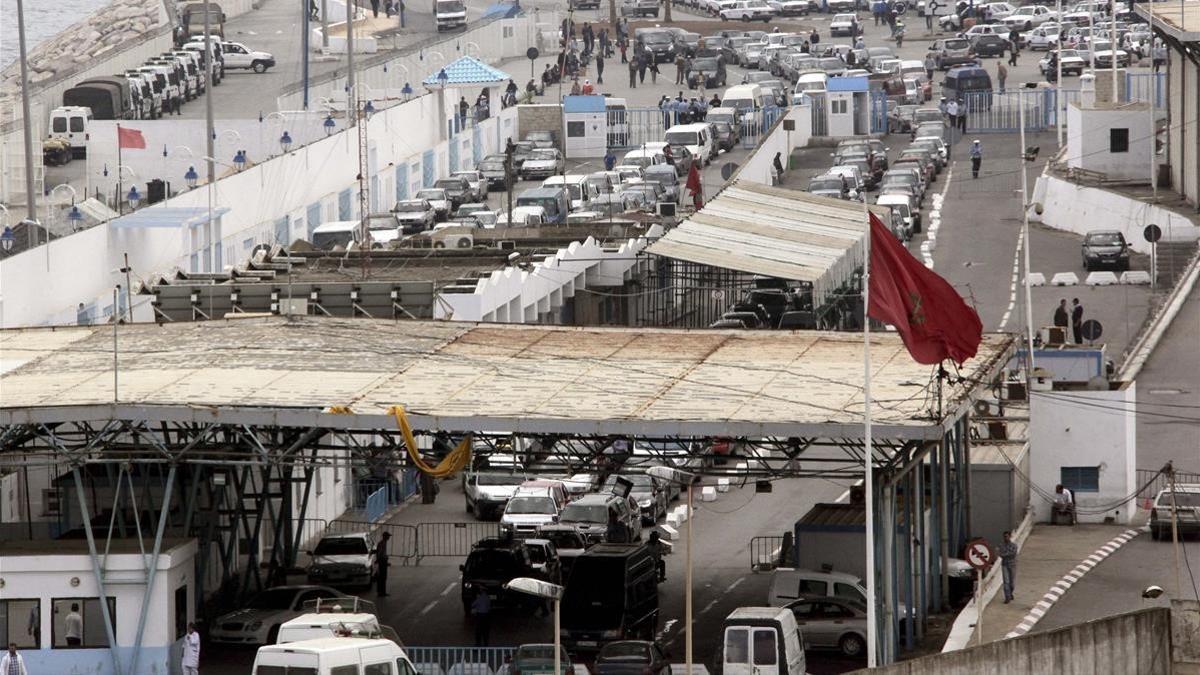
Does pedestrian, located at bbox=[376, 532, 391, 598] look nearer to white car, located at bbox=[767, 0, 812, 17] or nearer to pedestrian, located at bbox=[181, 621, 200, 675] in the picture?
pedestrian, located at bbox=[181, 621, 200, 675]

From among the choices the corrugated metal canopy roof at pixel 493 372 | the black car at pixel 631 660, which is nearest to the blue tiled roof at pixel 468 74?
the corrugated metal canopy roof at pixel 493 372

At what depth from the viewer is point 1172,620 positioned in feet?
92.7

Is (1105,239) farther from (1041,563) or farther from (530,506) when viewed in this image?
(1041,563)

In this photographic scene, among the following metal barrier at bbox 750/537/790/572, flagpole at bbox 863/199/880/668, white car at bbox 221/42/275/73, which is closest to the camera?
flagpole at bbox 863/199/880/668

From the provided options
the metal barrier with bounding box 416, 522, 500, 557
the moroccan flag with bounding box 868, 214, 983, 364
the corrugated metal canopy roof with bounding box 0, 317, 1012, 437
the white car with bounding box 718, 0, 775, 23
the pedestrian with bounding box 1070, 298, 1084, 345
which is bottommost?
the metal barrier with bounding box 416, 522, 500, 557

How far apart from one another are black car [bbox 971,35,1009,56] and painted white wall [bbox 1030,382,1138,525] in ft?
223

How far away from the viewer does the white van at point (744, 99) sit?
93188 mm

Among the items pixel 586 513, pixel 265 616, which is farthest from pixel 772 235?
pixel 265 616

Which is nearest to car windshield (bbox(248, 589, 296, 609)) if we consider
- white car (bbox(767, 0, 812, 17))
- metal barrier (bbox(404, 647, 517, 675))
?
metal barrier (bbox(404, 647, 517, 675))

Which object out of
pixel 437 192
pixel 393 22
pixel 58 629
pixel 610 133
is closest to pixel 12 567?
pixel 58 629

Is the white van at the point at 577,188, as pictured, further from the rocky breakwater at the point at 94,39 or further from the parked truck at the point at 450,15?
the parked truck at the point at 450,15

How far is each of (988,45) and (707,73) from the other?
13.1 meters

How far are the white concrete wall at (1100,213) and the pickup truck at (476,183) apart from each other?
1796 centimetres

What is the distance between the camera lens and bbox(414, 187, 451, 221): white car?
7444 centimetres
